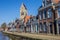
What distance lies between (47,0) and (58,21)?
1004 centimetres

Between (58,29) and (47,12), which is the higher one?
(47,12)

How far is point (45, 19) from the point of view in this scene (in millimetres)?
46938

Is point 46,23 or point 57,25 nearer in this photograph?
point 57,25

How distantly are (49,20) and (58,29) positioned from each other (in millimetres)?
5095

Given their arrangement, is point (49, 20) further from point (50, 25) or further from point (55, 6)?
point (55, 6)

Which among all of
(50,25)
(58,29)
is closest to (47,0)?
(50,25)

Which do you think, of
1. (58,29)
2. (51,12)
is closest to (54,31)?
(58,29)

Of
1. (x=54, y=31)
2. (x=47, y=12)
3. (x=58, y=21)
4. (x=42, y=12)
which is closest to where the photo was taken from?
(x=58, y=21)

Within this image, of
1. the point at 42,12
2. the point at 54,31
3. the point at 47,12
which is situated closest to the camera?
the point at 54,31

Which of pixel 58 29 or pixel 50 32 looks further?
pixel 50 32

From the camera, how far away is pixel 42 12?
162 feet

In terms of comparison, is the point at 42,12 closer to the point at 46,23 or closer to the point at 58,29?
the point at 46,23

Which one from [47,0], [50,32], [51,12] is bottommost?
[50,32]

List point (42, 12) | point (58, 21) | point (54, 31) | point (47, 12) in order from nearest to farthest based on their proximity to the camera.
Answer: point (58, 21)
point (54, 31)
point (47, 12)
point (42, 12)
